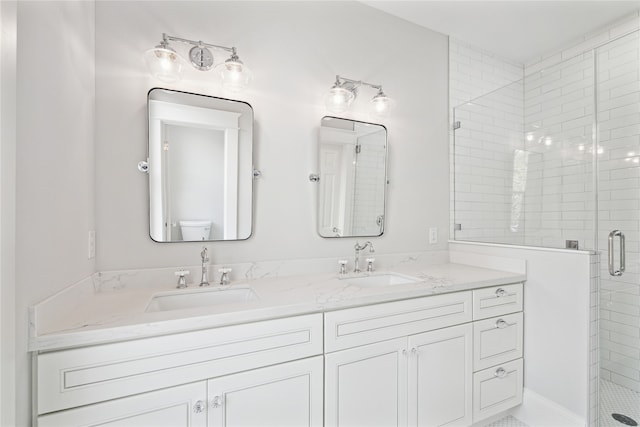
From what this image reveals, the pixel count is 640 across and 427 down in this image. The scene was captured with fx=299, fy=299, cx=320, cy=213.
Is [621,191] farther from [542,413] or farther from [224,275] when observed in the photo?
[224,275]

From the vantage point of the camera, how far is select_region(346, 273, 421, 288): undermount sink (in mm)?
1785

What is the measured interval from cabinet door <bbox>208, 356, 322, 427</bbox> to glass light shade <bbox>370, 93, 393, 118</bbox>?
1.55 metres

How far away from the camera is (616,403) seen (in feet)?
6.14

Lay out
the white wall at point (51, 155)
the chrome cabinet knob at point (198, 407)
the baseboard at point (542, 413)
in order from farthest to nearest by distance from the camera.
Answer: the baseboard at point (542, 413) < the chrome cabinet knob at point (198, 407) < the white wall at point (51, 155)

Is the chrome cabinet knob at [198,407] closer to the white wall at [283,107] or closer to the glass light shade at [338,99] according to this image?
the white wall at [283,107]

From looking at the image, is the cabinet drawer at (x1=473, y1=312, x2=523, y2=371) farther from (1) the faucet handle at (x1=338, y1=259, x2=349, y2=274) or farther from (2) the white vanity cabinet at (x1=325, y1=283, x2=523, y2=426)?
(1) the faucet handle at (x1=338, y1=259, x2=349, y2=274)

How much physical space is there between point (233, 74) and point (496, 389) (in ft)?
7.44

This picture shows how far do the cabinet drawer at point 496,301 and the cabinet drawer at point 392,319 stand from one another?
69mm

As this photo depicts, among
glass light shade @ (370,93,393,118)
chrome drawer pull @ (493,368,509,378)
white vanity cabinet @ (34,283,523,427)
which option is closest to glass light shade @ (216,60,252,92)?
glass light shade @ (370,93,393,118)

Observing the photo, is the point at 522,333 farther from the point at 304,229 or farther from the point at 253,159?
the point at 253,159

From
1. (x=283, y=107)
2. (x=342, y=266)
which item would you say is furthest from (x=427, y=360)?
(x=283, y=107)

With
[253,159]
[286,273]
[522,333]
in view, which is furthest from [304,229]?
[522,333]

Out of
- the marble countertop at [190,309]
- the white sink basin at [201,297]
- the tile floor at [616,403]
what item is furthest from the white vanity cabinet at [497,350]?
the white sink basin at [201,297]

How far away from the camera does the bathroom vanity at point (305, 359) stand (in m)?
0.92
